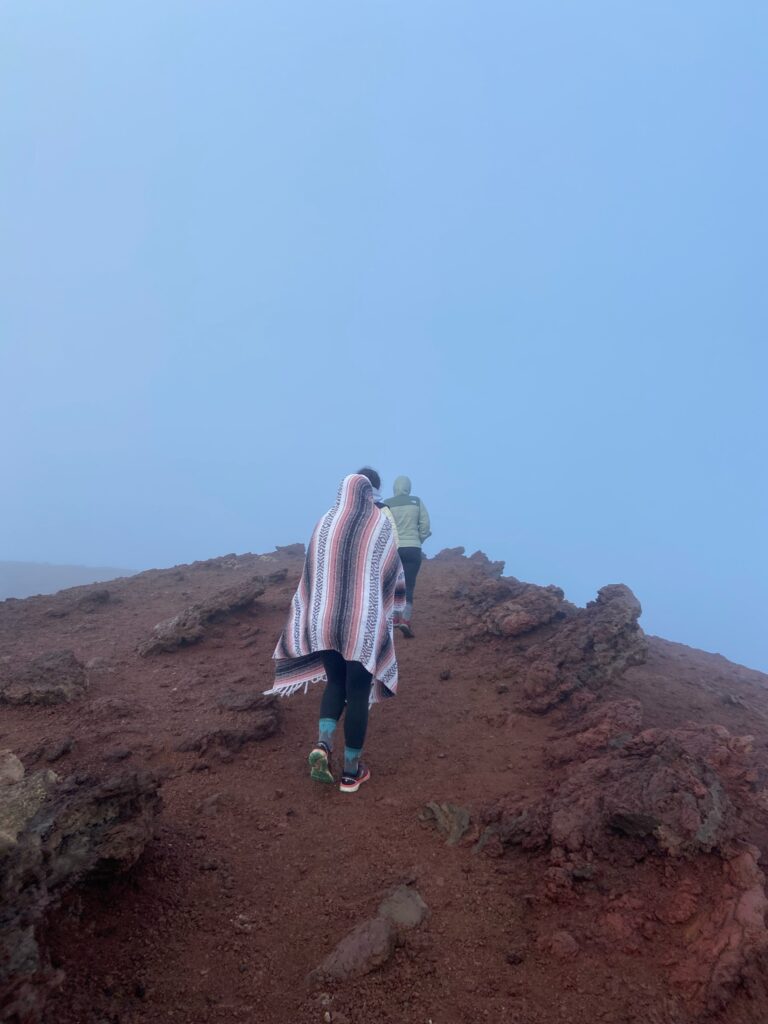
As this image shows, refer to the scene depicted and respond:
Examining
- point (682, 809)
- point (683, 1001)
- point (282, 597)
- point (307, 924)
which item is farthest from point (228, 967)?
point (282, 597)

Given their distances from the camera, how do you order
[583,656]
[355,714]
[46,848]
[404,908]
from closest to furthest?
[46,848] < [404,908] < [355,714] < [583,656]

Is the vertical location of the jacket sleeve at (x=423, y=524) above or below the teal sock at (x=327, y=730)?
above

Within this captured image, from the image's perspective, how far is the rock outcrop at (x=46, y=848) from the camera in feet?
6.47

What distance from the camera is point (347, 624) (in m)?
4.30

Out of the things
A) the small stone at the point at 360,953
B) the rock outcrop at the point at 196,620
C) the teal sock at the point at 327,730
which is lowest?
the small stone at the point at 360,953

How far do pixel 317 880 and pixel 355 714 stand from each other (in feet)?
3.86

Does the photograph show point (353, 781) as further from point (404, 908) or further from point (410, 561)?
point (410, 561)

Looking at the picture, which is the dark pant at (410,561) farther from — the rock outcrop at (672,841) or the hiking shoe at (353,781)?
the rock outcrop at (672,841)

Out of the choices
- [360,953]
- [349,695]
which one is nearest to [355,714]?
[349,695]

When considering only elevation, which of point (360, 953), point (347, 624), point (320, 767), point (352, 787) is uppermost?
point (347, 624)

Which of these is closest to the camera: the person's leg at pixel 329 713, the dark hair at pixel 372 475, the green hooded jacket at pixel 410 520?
the person's leg at pixel 329 713

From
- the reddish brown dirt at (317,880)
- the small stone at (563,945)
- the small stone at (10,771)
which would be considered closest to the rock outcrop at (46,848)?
the small stone at (10,771)

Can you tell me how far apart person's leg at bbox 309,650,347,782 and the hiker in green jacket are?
3458 mm

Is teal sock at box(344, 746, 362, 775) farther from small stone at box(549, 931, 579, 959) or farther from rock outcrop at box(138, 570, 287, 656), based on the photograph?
rock outcrop at box(138, 570, 287, 656)
